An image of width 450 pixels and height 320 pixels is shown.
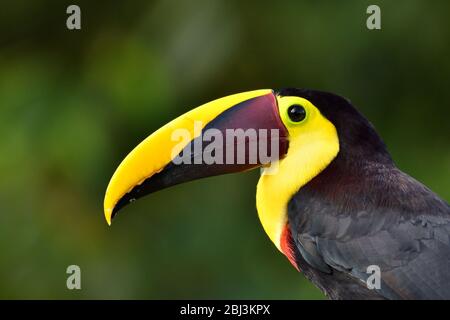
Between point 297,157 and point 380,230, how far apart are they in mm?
431

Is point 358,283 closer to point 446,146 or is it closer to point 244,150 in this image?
A: point 244,150

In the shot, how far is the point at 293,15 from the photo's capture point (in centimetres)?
609

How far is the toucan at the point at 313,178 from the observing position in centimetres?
363

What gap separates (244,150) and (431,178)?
242 cm

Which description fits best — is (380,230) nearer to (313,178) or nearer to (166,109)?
(313,178)

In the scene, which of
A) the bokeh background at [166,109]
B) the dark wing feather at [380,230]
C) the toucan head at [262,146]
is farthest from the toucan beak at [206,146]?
the bokeh background at [166,109]

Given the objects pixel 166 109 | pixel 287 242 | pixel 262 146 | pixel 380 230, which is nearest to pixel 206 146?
pixel 262 146

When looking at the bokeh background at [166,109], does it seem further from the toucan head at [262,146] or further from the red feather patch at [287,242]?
the red feather patch at [287,242]

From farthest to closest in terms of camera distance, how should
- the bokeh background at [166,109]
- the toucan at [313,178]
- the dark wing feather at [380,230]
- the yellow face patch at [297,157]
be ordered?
the bokeh background at [166,109], the yellow face patch at [297,157], the toucan at [313,178], the dark wing feather at [380,230]

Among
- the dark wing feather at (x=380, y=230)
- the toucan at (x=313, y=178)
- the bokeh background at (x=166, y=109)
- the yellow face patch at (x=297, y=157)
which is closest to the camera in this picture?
the dark wing feather at (x=380, y=230)

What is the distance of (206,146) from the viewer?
12.6ft

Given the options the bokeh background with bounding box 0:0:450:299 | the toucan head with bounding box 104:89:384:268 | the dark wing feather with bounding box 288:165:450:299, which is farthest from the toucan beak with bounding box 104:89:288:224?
the bokeh background with bounding box 0:0:450:299

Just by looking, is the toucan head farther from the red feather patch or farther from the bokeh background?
the bokeh background
